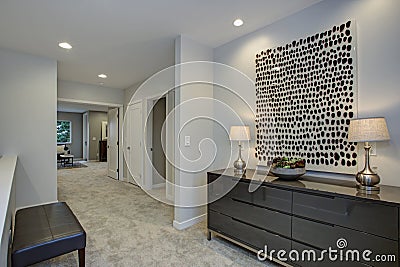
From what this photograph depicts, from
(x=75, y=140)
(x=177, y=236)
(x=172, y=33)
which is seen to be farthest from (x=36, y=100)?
(x=75, y=140)

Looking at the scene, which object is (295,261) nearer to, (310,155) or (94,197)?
(310,155)

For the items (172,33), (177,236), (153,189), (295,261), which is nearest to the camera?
(295,261)

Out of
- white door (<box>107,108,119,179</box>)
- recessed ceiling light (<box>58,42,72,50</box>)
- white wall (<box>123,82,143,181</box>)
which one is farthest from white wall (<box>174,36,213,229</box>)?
white door (<box>107,108,119,179</box>)

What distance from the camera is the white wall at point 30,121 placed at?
354 cm

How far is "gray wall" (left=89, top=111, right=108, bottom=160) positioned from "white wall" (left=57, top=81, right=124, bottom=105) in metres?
5.54

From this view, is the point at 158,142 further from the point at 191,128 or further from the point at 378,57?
the point at 378,57

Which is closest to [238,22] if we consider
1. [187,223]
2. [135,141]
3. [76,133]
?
[187,223]

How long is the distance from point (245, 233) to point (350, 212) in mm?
1029

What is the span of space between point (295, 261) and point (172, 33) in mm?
2897

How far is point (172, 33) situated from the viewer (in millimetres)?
3008

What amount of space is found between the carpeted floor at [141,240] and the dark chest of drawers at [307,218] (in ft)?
0.86

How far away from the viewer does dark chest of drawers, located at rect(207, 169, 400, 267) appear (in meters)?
1.52

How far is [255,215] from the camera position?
223cm

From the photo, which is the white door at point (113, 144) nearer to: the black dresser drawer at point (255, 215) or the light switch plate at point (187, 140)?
the light switch plate at point (187, 140)
